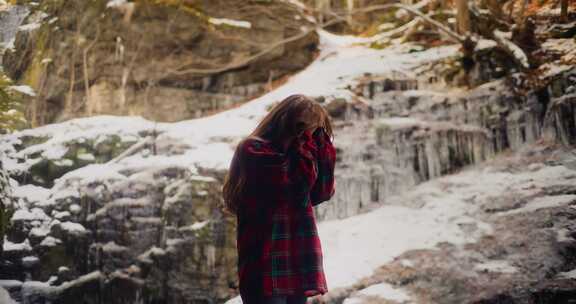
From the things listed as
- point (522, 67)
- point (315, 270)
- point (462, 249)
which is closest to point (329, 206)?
point (462, 249)

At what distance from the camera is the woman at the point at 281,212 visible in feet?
6.20

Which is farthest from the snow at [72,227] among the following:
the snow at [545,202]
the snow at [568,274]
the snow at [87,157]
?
the snow at [568,274]

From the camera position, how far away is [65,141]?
23.1 ft

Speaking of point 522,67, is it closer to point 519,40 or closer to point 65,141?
A: point 519,40

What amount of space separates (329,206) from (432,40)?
16.4 ft

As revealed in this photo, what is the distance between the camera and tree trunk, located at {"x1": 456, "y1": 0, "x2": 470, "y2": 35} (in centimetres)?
816

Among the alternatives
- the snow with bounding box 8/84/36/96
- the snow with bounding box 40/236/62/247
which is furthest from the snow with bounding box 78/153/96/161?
the snow with bounding box 8/84/36/96

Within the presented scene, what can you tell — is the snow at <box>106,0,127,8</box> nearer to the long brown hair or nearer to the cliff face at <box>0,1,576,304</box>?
the cliff face at <box>0,1,576,304</box>

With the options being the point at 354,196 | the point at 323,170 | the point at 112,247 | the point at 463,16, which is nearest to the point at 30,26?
the point at 112,247

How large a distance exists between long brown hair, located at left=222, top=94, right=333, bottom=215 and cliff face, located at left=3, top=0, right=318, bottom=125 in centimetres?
764

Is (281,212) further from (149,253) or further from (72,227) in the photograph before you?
(72,227)

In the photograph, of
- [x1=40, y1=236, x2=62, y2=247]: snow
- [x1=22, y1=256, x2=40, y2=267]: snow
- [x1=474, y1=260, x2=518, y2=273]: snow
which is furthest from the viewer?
[x1=40, y1=236, x2=62, y2=247]: snow

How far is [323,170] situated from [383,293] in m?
3.14

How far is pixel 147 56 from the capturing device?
33.2 feet
